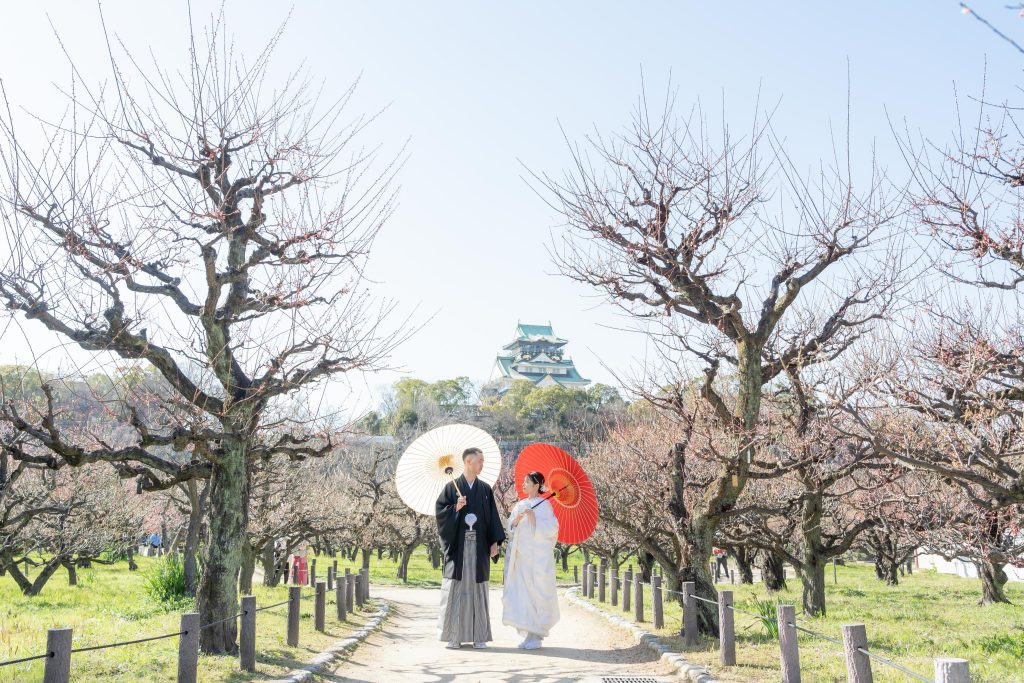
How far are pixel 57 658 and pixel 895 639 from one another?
9.13m

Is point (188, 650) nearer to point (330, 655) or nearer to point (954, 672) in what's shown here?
point (330, 655)

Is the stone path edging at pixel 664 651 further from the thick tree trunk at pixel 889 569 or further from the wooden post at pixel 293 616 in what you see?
the thick tree trunk at pixel 889 569

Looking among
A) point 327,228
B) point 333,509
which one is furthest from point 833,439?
point 333,509

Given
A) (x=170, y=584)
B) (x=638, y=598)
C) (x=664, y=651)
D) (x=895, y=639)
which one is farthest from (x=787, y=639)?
(x=170, y=584)

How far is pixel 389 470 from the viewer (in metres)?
35.8

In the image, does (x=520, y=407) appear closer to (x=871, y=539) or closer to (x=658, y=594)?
(x=871, y=539)

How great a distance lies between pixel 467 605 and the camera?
955 centimetres

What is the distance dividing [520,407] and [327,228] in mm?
43720

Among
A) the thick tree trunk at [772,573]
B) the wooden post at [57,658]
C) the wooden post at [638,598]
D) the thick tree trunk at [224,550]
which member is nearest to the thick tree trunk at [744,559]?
the thick tree trunk at [772,573]

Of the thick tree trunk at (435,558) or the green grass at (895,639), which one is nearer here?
the green grass at (895,639)

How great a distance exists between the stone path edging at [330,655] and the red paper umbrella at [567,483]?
9.40 ft

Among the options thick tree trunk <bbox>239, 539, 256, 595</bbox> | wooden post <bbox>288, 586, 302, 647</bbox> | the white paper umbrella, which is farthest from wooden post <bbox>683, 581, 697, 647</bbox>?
thick tree trunk <bbox>239, 539, 256, 595</bbox>

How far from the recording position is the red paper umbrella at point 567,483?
32.6 ft

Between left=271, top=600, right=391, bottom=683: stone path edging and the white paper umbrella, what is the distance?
1.89 m
